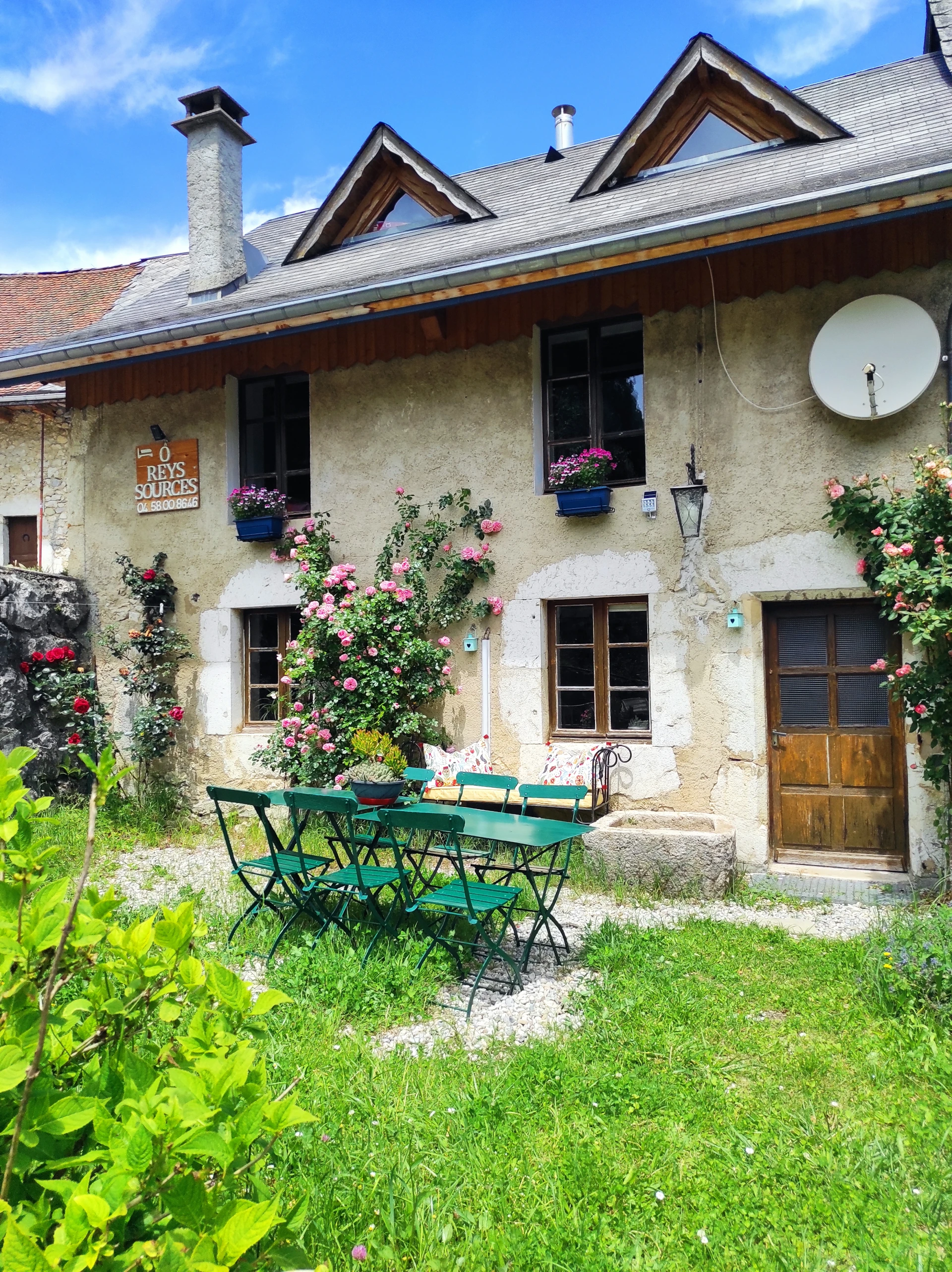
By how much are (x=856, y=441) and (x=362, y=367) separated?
14.4 feet

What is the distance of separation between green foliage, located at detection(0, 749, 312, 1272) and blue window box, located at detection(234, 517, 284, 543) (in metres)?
6.71

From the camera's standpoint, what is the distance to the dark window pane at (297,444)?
8633 mm

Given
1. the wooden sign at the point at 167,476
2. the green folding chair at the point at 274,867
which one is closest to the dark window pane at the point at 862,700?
the green folding chair at the point at 274,867

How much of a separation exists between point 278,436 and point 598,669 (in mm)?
4080

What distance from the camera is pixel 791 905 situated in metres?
5.57

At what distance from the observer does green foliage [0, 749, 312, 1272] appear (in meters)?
1.06

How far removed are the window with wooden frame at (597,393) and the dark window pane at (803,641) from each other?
5.60 feet

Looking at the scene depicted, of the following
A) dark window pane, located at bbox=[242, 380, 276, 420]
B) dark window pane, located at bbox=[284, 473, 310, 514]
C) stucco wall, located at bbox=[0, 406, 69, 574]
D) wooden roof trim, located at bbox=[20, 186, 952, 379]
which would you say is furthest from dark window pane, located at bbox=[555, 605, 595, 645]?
stucco wall, located at bbox=[0, 406, 69, 574]

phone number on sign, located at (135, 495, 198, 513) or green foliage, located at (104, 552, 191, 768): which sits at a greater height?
phone number on sign, located at (135, 495, 198, 513)

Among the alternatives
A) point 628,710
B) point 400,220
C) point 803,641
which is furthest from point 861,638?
point 400,220

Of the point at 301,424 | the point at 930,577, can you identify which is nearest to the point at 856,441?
the point at 930,577

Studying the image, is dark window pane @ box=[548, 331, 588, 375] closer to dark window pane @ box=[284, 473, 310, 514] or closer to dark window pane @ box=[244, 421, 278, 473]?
dark window pane @ box=[284, 473, 310, 514]

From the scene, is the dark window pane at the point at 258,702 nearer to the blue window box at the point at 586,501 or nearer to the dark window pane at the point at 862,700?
the blue window box at the point at 586,501

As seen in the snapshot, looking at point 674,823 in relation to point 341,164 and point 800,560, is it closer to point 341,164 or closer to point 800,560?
point 800,560
